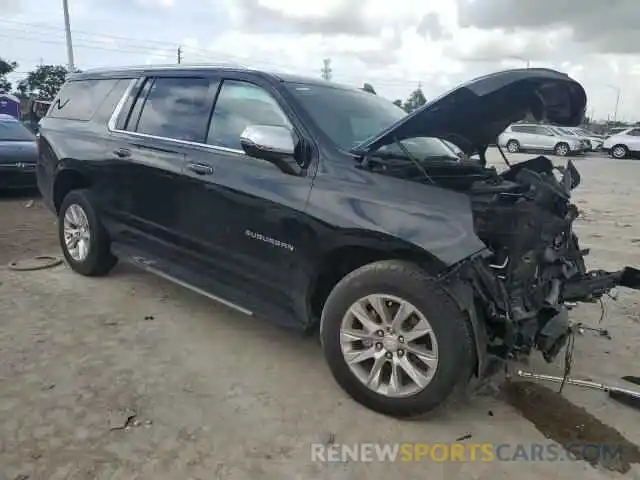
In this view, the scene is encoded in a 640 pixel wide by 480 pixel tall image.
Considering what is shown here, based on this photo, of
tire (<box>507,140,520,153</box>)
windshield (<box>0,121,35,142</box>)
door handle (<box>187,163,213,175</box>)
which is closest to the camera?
door handle (<box>187,163,213,175</box>)

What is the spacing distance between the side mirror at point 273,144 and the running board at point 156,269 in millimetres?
974

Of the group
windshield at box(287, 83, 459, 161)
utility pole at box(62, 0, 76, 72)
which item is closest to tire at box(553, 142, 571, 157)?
utility pole at box(62, 0, 76, 72)

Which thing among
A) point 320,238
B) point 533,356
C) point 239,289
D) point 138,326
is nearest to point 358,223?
point 320,238

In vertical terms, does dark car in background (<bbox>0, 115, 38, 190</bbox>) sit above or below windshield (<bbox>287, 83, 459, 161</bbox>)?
below

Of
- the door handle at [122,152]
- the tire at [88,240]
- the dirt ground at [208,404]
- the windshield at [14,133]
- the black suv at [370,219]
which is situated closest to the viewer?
the dirt ground at [208,404]

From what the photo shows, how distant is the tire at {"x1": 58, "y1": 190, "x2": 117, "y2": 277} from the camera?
5090 millimetres

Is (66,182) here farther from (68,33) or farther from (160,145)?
(68,33)

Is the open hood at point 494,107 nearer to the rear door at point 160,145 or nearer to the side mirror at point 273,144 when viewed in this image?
the side mirror at point 273,144

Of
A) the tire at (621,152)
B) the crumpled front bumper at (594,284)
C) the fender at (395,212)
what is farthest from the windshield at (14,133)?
the tire at (621,152)

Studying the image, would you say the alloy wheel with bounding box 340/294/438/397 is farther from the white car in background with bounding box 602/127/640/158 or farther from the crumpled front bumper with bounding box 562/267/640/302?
the white car in background with bounding box 602/127/640/158

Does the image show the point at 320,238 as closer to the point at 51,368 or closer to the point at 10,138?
the point at 51,368

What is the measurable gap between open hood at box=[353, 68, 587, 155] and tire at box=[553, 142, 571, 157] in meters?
27.9

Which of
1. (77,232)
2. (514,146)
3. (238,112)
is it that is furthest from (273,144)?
(514,146)

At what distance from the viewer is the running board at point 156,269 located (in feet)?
13.0
